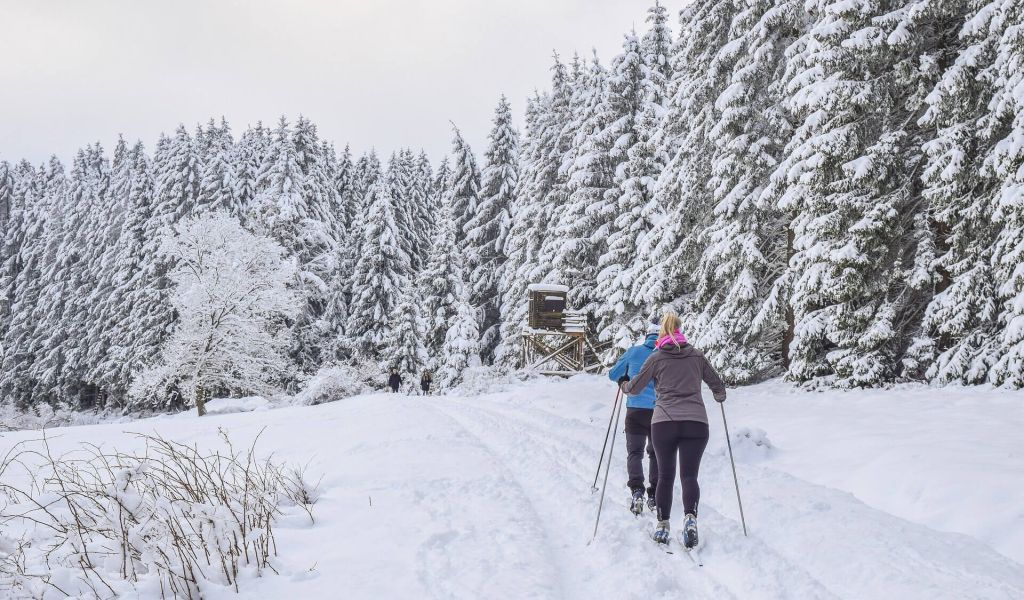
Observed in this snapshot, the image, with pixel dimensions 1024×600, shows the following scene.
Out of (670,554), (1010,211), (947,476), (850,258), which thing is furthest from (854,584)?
(850,258)

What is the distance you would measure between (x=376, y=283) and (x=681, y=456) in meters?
32.2

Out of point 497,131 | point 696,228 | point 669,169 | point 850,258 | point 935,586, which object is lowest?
point 935,586

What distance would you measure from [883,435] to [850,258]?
4.63 metres

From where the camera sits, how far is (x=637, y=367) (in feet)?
A: 21.0

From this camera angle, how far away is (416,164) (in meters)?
55.5

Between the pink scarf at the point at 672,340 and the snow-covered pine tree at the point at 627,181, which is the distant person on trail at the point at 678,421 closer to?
the pink scarf at the point at 672,340

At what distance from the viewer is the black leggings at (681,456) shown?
5043 millimetres

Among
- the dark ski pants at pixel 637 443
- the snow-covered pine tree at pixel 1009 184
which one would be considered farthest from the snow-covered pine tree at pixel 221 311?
the snow-covered pine tree at pixel 1009 184

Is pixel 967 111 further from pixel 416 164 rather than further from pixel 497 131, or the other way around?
pixel 416 164

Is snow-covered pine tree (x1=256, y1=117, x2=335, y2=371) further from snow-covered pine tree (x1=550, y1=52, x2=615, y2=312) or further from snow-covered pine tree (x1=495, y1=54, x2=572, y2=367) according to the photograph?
snow-covered pine tree (x1=550, y1=52, x2=615, y2=312)

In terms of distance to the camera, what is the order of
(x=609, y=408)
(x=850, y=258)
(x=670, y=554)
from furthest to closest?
1. (x=609, y=408)
2. (x=850, y=258)
3. (x=670, y=554)

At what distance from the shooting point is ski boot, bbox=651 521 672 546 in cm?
494

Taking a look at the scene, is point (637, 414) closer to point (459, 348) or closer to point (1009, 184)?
point (1009, 184)

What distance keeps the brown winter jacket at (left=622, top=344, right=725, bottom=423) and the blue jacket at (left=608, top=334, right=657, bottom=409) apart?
0.86 metres
